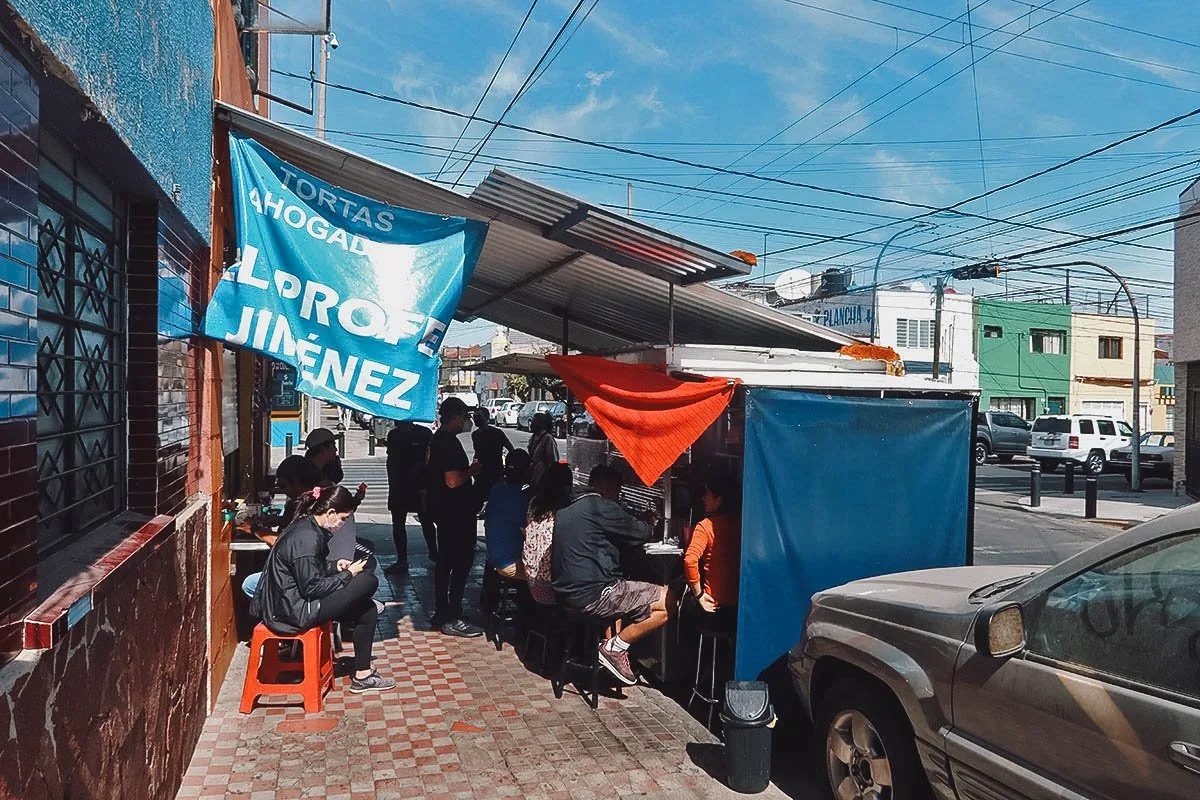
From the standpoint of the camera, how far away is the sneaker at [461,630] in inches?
279

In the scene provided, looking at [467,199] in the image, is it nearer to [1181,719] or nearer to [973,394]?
[973,394]

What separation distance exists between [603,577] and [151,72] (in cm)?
373

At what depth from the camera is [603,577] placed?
5.66 meters

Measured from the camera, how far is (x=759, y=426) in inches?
206

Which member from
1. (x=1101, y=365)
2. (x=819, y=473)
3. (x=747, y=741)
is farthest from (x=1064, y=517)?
(x=1101, y=365)

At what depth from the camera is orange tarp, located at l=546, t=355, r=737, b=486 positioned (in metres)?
5.37

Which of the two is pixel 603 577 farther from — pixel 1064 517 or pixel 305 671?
pixel 1064 517

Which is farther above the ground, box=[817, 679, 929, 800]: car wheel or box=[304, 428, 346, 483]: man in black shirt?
box=[304, 428, 346, 483]: man in black shirt

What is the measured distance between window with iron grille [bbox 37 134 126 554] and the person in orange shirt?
3.16m

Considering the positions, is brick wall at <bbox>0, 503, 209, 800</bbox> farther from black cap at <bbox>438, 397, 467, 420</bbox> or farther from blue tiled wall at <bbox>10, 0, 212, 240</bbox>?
black cap at <bbox>438, 397, 467, 420</bbox>

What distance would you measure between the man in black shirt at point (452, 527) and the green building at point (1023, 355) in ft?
115

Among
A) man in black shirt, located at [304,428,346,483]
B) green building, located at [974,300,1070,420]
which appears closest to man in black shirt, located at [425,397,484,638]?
man in black shirt, located at [304,428,346,483]

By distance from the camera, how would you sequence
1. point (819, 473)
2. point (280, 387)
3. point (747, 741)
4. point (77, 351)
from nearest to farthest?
point (77, 351)
point (747, 741)
point (819, 473)
point (280, 387)

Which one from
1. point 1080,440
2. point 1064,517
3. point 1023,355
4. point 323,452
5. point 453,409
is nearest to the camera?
point 323,452
